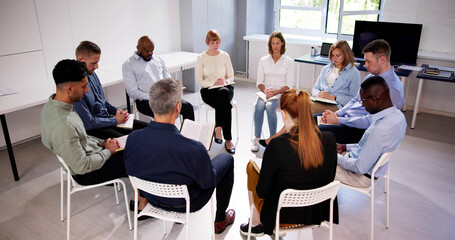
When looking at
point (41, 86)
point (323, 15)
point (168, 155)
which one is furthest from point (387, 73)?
point (41, 86)

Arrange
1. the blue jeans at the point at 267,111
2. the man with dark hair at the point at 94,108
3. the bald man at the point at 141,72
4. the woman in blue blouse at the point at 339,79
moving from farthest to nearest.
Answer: the blue jeans at the point at 267,111
the bald man at the point at 141,72
the woman in blue blouse at the point at 339,79
the man with dark hair at the point at 94,108

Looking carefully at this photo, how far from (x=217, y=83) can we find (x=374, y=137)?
2160mm

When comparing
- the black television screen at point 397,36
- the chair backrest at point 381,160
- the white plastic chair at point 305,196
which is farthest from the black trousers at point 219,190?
the black television screen at point 397,36

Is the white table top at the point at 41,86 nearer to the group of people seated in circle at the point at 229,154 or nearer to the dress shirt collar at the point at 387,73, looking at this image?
the group of people seated in circle at the point at 229,154

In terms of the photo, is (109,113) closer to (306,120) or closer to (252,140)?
(252,140)

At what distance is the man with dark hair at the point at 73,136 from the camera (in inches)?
90.1

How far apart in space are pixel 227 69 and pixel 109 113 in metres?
1.50

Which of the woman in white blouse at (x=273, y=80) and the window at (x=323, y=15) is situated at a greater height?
the window at (x=323, y=15)

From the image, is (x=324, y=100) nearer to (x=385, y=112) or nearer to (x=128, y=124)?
(x=385, y=112)

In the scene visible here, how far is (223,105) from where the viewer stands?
402cm

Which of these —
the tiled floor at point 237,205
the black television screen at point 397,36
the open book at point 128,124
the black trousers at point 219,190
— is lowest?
the tiled floor at point 237,205

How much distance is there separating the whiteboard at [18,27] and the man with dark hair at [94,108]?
122 cm

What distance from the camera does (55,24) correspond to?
13.5 ft

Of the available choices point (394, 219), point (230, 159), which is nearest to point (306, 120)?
point (230, 159)
